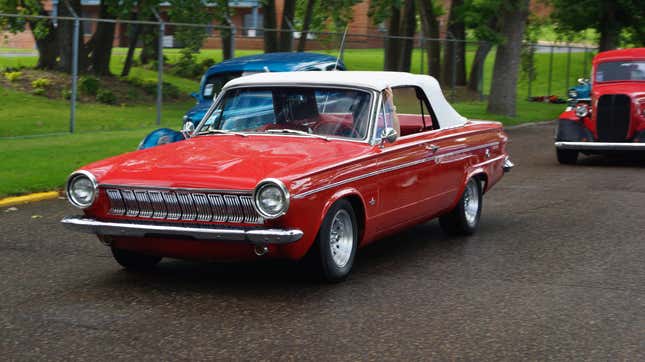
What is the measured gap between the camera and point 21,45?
20.6 metres

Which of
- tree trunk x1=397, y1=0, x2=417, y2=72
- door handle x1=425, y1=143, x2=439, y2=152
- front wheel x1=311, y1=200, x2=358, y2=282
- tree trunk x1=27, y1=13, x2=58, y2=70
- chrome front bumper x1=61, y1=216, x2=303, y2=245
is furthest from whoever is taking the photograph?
tree trunk x1=397, y1=0, x2=417, y2=72

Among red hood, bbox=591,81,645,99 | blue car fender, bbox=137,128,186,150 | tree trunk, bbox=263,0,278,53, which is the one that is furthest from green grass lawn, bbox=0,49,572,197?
red hood, bbox=591,81,645,99

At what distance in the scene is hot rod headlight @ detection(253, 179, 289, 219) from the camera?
22.3ft

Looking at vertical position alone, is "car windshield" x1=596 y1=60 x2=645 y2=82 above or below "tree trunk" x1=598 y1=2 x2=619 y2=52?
below

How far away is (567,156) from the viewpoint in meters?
17.1

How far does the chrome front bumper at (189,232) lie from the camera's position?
6.80m

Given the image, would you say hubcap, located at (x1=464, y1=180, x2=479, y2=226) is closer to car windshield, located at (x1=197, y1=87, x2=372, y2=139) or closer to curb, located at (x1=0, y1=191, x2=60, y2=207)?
car windshield, located at (x1=197, y1=87, x2=372, y2=139)

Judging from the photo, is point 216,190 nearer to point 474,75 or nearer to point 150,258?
point 150,258

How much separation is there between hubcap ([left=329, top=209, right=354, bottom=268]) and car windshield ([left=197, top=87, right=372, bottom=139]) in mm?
802

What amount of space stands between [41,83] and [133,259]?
14.9m

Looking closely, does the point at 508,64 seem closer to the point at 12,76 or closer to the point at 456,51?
the point at 456,51

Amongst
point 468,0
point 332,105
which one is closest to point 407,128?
point 332,105

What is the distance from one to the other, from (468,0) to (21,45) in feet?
46.8

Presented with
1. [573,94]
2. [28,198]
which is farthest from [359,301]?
[573,94]
